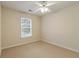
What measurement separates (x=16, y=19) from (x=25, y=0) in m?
1.88

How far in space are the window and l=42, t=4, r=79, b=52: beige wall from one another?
1184mm

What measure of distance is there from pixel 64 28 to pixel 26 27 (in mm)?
2549

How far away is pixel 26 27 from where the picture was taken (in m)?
5.14

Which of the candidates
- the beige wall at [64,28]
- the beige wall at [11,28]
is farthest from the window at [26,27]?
the beige wall at [64,28]

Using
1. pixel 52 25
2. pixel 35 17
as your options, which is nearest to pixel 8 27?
pixel 35 17

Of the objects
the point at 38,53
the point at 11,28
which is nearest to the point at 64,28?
the point at 38,53

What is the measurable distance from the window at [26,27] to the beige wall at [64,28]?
1184 millimetres

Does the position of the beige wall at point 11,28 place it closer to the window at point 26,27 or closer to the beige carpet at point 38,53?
the window at point 26,27

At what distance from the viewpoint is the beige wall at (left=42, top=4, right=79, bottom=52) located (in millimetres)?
3463

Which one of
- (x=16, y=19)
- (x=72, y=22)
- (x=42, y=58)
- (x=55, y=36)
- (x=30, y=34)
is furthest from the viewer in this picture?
(x=30, y=34)

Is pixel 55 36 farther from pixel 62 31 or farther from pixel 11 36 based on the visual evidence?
pixel 11 36

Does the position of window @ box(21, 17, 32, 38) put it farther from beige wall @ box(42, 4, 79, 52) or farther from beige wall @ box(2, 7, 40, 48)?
beige wall @ box(42, 4, 79, 52)

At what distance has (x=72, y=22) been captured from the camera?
11.8 ft

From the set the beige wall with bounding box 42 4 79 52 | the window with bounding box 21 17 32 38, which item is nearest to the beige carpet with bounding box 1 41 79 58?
the beige wall with bounding box 42 4 79 52
